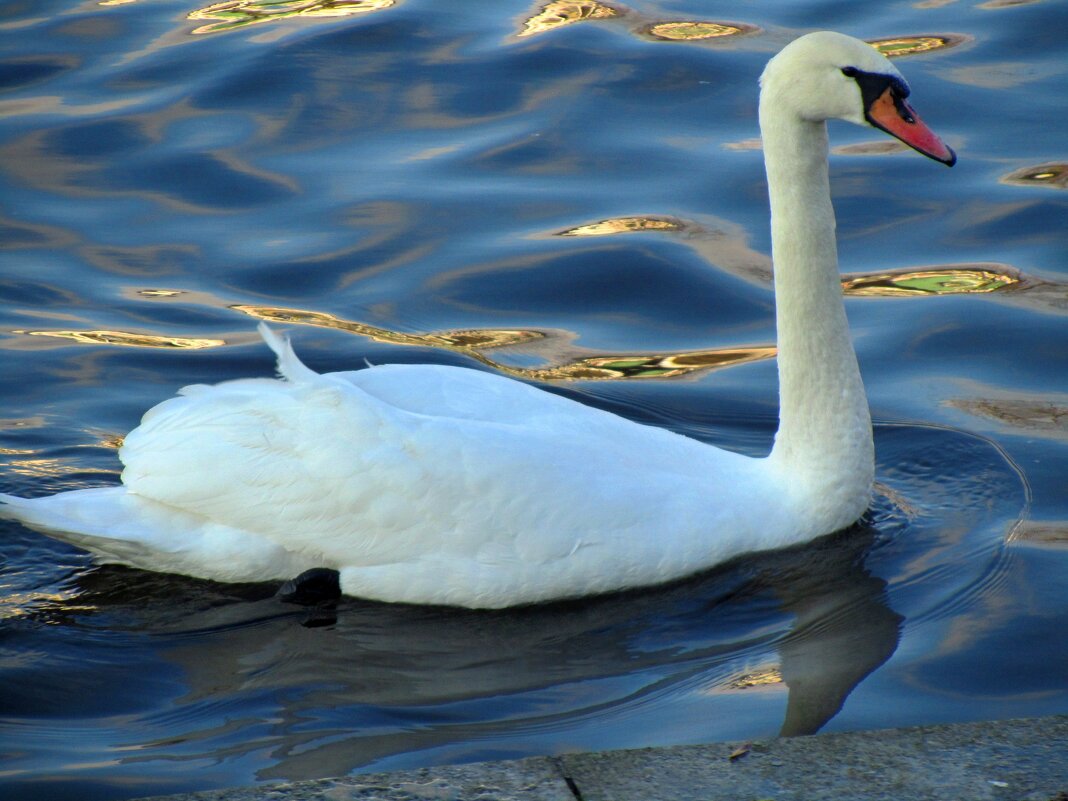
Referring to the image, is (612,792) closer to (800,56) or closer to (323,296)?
(800,56)

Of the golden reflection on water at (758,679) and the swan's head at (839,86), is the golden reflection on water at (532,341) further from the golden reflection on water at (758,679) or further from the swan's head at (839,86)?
the golden reflection on water at (758,679)

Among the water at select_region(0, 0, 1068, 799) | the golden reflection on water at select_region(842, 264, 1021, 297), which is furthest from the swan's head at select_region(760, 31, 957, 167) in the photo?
the golden reflection on water at select_region(842, 264, 1021, 297)

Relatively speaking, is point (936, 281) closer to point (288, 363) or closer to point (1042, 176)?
point (1042, 176)

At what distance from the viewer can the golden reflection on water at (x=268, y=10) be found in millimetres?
13695

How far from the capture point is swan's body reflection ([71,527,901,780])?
4.92 metres

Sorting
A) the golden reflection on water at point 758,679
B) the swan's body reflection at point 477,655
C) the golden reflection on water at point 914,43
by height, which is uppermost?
the golden reflection on water at point 914,43

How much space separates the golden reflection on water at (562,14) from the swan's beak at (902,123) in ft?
25.0

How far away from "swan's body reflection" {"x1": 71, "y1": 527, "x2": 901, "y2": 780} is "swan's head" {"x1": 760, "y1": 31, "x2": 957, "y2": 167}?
155 centimetres

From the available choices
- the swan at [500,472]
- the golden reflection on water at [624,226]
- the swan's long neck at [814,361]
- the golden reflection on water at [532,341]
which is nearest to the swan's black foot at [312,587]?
the swan at [500,472]

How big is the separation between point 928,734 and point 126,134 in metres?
8.56

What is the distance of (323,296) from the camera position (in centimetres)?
898

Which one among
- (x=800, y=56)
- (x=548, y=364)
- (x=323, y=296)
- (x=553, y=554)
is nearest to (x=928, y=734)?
(x=553, y=554)

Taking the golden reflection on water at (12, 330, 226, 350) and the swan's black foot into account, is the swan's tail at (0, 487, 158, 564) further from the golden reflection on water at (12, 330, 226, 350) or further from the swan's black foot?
the golden reflection on water at (12, 330, 226, 350)

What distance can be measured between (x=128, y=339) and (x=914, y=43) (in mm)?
6943
